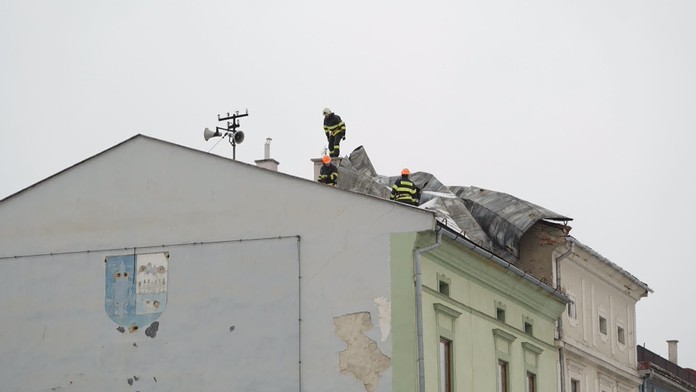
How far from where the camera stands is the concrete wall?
1352 inches

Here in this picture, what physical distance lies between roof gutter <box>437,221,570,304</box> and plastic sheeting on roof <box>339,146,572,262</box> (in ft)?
7.45

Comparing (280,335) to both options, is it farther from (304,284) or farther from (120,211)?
(120,211)

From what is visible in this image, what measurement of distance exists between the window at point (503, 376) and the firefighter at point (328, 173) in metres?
5.62

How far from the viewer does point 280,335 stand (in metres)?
34.7

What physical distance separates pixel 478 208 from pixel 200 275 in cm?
1368

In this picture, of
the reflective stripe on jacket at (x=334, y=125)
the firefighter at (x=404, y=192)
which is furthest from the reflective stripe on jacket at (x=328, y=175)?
the reflective stripe on jacket at (x=334, y=125)

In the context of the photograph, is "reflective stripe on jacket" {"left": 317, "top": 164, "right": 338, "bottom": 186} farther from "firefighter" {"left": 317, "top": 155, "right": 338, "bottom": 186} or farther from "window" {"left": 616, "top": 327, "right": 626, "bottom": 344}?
"window" {"left": 616, "top": 327, "right": 626, "bottom": 344}

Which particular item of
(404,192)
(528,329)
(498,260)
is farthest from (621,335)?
(498,260)

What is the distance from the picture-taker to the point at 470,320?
37688mm

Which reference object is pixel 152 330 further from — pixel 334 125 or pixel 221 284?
pixel 334 125

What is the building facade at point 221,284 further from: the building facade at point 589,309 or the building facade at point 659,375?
the building facade at point 659,375

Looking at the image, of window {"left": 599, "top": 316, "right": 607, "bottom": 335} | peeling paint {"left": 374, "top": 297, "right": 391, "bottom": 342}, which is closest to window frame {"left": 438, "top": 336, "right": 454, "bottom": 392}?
peeling paint {"left": 374, "top": 297, "right": 391, "bottom": 342}

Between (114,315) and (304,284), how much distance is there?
403cm

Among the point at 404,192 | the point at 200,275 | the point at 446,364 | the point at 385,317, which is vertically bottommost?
the point at 446,364
